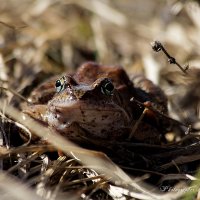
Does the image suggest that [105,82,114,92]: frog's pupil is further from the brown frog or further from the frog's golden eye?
the frog's golden eye

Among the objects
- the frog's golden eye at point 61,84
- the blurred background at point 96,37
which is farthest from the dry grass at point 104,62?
the frog's golden eye at point 61,84

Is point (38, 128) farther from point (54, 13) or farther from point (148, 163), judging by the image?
point (54, 13)

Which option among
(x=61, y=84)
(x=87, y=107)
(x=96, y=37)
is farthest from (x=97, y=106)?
(x=96, y=37)

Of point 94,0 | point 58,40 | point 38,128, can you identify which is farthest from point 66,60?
point 38,128

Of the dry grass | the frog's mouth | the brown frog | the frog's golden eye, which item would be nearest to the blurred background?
the dry grass

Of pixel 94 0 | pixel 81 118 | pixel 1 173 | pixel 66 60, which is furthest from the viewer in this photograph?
pixel 94 0

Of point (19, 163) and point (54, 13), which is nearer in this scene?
point (19, 163)

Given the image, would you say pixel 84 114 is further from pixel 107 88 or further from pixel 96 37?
pixel 96 37

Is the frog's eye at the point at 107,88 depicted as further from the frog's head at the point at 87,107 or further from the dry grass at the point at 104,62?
the dry grass at the point at 104,62
